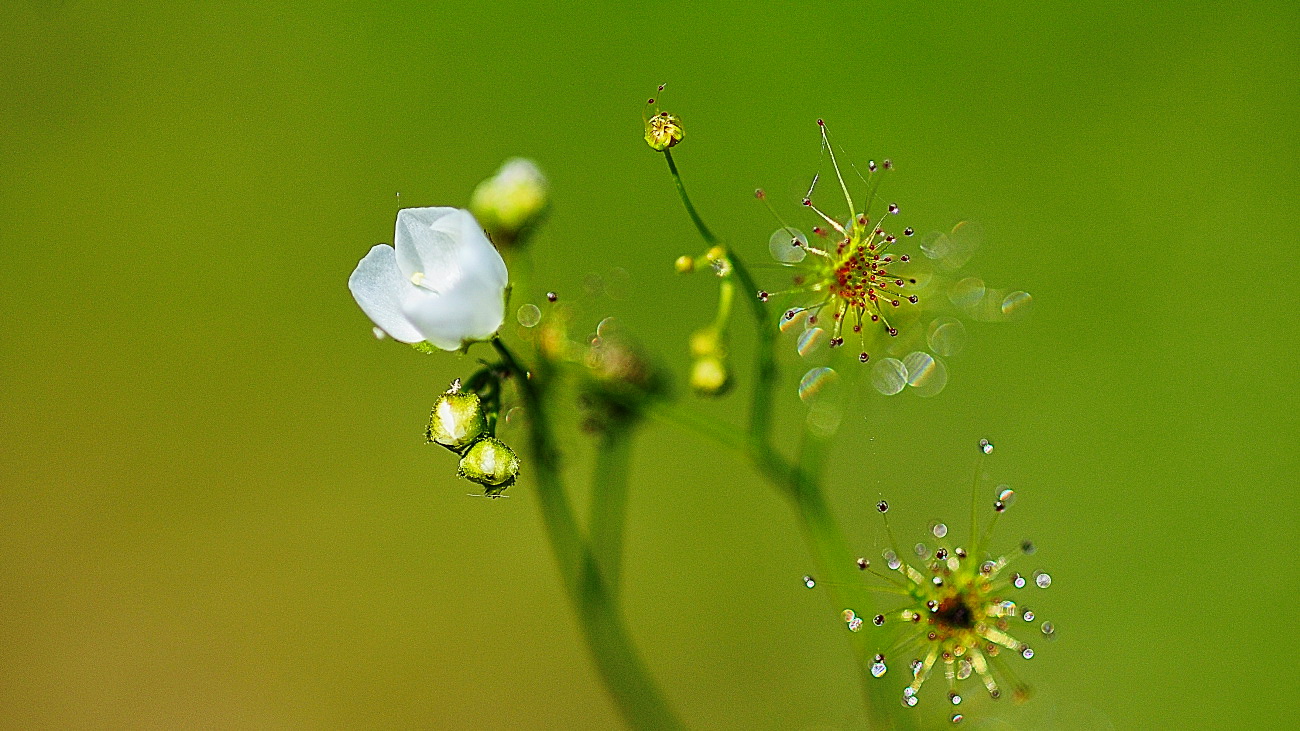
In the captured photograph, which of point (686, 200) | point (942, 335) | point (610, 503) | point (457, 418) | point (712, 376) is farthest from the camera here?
point (610, 503)

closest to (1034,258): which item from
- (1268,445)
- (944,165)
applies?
(944,165)

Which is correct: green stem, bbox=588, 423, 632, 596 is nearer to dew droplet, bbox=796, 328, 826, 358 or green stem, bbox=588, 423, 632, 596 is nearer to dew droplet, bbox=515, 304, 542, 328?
dew droplet, bbox=515, 304, 542, 328

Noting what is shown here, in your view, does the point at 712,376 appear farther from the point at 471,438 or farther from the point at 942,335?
the point at 942,335

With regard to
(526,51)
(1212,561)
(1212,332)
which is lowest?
(1212,561)

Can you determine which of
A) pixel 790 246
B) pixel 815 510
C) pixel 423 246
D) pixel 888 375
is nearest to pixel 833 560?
pixel 815 510

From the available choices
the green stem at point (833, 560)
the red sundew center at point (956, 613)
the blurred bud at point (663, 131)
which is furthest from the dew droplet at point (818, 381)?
the blurred bud at point (663, 131)

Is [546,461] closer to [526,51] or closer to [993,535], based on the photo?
[993,535]
